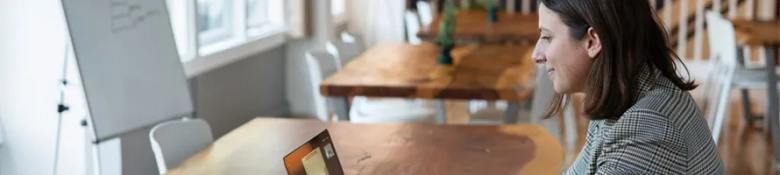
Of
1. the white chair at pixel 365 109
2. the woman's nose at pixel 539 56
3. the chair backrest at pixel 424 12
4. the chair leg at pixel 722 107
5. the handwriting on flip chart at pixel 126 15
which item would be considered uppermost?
the woman's nose at pixel 539 56

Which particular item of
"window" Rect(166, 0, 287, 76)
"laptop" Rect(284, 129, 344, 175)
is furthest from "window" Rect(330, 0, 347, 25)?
"laptop" Rect(284, 129, 344, 175)

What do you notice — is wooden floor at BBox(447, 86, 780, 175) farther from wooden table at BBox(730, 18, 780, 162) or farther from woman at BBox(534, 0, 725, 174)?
woman at BBox(534, 0, 725, 174)

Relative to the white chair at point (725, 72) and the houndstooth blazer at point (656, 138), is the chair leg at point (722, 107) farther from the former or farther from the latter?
the houndstooth blazer at point (656, 138)

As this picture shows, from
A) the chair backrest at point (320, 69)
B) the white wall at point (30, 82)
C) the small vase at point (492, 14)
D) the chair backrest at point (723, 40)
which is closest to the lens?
the white wall at point (30, 82)

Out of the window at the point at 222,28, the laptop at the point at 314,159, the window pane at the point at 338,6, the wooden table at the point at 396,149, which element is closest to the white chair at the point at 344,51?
the window at the point at 222,28

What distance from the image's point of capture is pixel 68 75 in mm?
3488

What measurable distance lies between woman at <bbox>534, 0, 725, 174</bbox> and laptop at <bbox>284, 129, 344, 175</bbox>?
0.55 m

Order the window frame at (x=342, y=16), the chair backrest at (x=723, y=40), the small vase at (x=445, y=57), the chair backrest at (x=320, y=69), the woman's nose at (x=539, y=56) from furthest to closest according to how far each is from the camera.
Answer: the window frame at (x=342, y=16)
the chair backrest at (x=723, y=40)
the small vase at (x=445, y=57)
the chair backrest at (x=320, y=69)
the woman's nose at (x=539, y=56)

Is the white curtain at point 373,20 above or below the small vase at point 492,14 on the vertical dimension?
below

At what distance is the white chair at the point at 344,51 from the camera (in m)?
4.90

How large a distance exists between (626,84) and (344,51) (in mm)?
3558

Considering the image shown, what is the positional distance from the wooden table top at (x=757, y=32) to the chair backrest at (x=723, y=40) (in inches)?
2.2

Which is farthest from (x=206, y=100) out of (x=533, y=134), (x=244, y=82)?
(x=533, y=134)

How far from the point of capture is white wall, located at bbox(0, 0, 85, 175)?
11.1 feet
